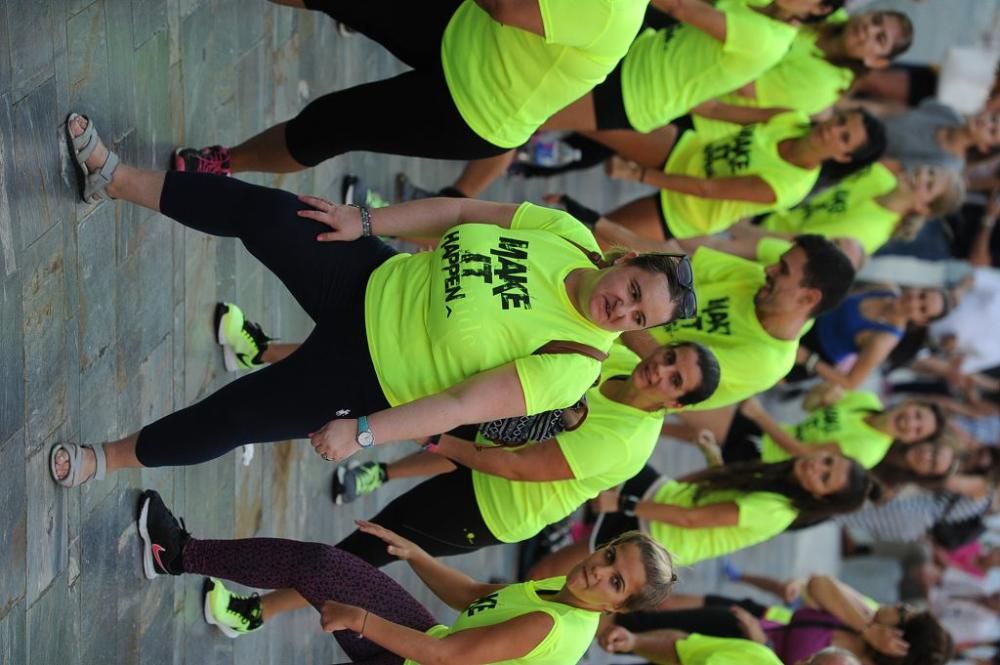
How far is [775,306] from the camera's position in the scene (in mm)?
5023

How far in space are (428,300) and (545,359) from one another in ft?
1.31

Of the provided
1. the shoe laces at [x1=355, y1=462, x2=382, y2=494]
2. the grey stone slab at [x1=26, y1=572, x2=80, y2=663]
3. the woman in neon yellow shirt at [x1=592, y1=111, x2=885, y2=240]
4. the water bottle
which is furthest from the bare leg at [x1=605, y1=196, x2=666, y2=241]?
the grey stone slab at [x1=26, y1=572, x2=80, y2=663]

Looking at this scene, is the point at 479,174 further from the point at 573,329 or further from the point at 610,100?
the point at 573,329

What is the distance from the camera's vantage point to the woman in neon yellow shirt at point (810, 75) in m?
5.82

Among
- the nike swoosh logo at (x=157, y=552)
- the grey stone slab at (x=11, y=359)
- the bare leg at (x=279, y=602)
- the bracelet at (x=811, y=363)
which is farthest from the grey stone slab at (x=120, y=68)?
the bracelet at (x=811, y=363)

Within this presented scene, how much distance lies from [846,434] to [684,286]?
12.0ft

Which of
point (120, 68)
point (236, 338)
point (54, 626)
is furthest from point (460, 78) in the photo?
point (54, 626)

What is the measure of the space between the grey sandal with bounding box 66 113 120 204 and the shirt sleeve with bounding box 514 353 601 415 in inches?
57.2

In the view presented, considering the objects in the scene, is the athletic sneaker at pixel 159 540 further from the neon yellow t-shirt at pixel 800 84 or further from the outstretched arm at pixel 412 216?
the neon yellow t-shirt at pixel 800 84

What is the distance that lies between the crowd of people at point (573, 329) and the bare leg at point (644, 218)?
2 cm

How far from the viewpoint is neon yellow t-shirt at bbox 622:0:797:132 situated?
4.99 m

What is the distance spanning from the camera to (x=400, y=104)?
388 cm

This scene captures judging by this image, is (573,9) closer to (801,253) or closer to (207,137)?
(207,137)

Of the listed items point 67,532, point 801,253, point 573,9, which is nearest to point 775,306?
point 801,253
